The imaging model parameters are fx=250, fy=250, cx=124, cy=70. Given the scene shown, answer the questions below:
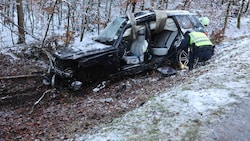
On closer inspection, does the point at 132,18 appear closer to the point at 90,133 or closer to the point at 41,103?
the point at 41,103

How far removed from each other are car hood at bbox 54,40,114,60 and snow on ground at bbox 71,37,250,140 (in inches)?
102

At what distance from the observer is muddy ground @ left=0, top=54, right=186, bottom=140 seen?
5324mm

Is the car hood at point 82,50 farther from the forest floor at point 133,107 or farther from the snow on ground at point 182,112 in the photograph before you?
the snow on ground at point 182,112

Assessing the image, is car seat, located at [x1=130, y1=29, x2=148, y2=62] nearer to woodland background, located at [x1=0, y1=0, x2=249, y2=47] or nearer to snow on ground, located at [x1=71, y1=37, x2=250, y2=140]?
snow on ground, located at [x1=71, y1=37, x2=250, y2=140]

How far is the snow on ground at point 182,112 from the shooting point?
4.10 metres

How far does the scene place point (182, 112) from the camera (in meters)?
4.64

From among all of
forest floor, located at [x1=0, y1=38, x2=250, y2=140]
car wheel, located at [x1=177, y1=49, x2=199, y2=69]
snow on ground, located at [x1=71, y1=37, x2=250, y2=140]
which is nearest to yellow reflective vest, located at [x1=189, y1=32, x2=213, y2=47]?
car wheel, located at [x1=177, y1=49, x2=199, y2=69]

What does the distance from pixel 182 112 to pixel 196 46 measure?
13.4 ft

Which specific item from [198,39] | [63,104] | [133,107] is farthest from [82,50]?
[198,39]

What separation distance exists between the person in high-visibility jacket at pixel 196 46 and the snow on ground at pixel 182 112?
1978mm

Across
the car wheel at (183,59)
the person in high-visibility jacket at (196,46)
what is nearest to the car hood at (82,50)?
the car wheel at (183,59)

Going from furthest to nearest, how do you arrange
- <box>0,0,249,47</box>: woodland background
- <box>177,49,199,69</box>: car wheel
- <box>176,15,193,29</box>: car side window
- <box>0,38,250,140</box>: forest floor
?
<box>0,0,249,47</box>: woodland background, <box>176,15,193,29</box>: car side window, <box>177,49,199,69</box>: car wheel, <box>0,38,250,140</box>: forest floor

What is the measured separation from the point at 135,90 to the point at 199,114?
300 centimetres

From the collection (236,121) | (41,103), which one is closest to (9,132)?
(41,103)
